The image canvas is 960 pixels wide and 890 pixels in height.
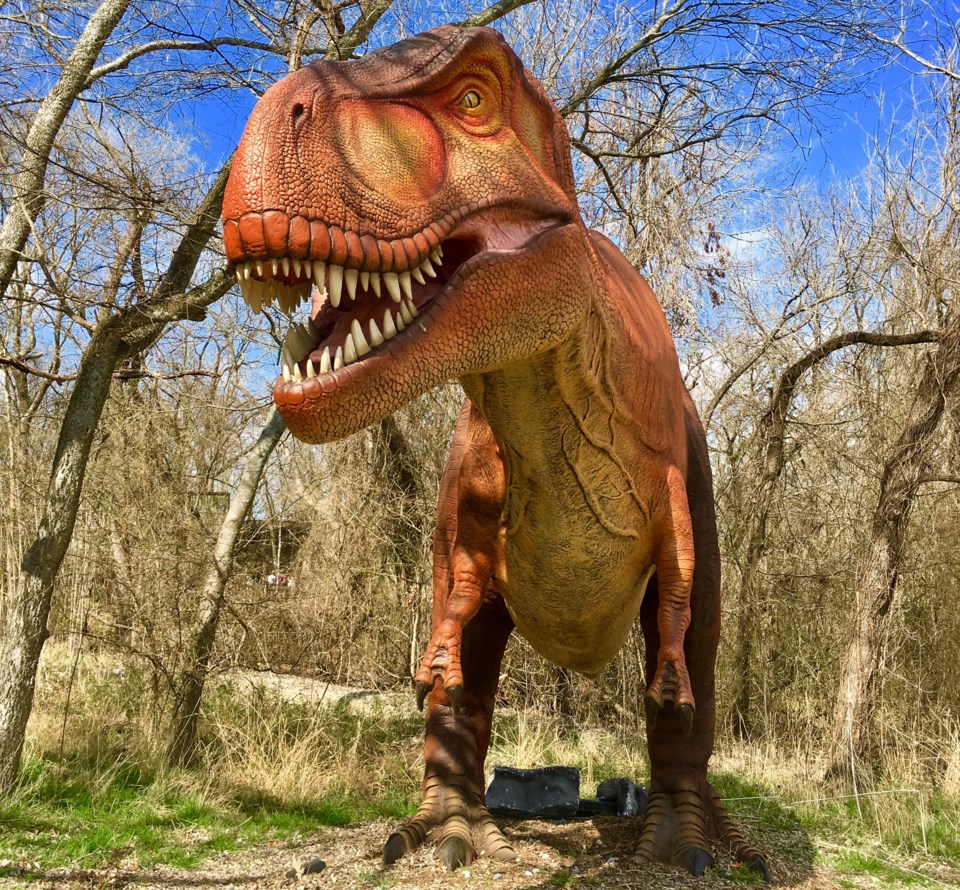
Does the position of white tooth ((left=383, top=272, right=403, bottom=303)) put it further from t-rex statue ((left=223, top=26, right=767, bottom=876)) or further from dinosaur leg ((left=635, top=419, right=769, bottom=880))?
dinosaur leg ((left=635, top=419, right=769, bottom=880))

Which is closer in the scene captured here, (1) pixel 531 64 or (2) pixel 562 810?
(2) pixel 562 810

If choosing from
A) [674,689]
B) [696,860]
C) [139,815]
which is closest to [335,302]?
[674,689]

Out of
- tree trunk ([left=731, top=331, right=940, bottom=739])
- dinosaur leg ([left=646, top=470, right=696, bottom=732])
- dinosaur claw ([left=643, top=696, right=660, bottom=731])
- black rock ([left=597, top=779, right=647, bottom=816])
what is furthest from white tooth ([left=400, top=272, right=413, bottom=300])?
tree trunk ([left=731, top=331, right=940, bottom=739])

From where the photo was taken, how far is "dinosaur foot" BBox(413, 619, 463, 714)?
2.63 m

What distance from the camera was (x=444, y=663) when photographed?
2.67 metres

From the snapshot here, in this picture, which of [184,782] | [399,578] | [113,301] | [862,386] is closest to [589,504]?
[113,301]

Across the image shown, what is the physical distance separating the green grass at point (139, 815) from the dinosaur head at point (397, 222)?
9.33 feet

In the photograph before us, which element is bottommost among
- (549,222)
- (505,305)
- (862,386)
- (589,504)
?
(589,504)

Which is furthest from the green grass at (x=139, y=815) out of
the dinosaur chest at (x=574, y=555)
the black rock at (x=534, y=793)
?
the dinosaur chest at (x=574, y=555)

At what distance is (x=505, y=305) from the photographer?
7.04 ft

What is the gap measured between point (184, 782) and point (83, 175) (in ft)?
10.5

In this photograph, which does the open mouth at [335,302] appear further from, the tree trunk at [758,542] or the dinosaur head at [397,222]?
the tree trunk at [758,542]

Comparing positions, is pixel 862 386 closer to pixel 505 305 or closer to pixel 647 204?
pixel 647 204

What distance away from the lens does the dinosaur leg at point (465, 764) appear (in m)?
3.35
